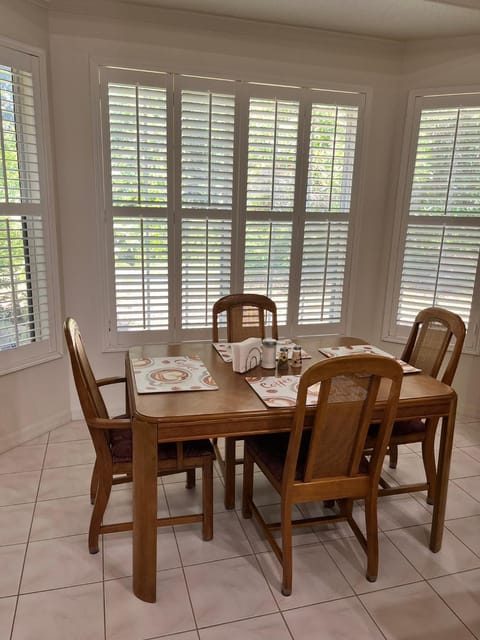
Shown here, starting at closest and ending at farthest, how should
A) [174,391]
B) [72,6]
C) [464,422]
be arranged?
[174,391]
[72,6]
[464,422]

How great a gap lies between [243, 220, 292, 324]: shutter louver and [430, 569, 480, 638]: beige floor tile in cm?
204

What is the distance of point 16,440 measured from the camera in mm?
2959

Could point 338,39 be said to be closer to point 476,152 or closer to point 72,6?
point 476,152

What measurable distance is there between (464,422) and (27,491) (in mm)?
2986

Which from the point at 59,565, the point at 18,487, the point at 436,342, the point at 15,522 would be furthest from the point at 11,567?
the point at 436,342

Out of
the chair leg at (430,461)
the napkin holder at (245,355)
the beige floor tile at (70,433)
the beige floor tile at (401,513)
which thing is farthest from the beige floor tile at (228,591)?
the beige floor tile at (70,433)

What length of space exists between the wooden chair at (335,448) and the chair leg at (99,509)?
25.8 inches

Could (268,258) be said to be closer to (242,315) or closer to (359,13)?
(242,315)

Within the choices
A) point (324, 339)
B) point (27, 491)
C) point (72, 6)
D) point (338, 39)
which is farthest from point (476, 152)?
point (27, 491)

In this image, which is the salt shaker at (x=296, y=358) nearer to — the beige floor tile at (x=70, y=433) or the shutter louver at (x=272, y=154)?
the shutter louver at (x=272, y=154)

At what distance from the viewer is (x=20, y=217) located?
2.79 m

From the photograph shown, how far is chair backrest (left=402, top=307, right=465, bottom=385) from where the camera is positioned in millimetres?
2314

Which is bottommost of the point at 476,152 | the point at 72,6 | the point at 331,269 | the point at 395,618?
the point at 395,618

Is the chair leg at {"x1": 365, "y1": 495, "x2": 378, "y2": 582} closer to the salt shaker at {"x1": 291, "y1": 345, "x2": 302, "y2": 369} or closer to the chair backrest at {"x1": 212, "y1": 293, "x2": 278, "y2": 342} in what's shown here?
the salt shaker at {"x1": 291, "y1": 345, "x2": 302, "y2": 369}
